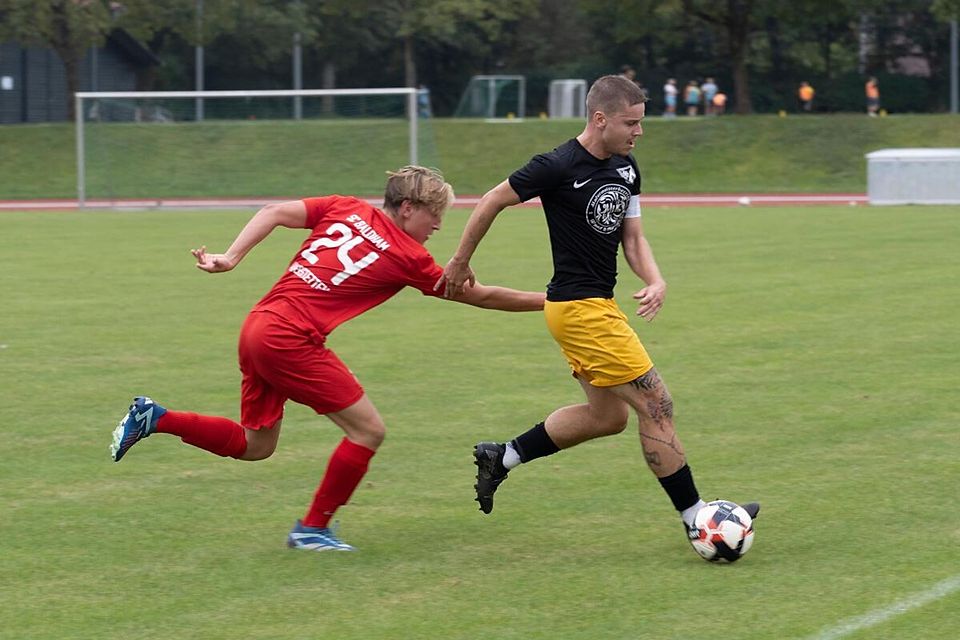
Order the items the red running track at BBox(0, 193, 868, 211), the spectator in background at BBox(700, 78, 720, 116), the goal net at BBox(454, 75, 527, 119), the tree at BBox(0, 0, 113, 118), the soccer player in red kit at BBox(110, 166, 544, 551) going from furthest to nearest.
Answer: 1. the spectator in background at BBox(700, 78, 720, 116)
2. the goal net at BBox(454, 75, 527, 119)
3. the tree at BBox(0, 0, 113, 118)
4. the red running track at BBox(0, 193, 868, 211)
5. the soccer player in red kit at BBox(110, 166, 544, 551)

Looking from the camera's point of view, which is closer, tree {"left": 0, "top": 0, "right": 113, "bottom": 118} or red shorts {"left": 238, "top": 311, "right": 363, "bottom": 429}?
red shorts {"left": 238, "top": 311, "right": 363, "bottom": 429}

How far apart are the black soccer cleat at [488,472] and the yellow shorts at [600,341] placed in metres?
0.73

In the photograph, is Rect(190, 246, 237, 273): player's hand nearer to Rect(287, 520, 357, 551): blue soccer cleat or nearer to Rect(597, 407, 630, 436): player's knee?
Rect(287, 520, 357, 551): blue soccer cleat

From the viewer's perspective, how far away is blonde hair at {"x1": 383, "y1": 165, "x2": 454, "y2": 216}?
6086mm

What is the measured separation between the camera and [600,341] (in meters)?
A: 5.88

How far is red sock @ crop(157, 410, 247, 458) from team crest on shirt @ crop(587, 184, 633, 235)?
5.74 ft

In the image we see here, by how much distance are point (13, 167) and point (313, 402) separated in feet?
119

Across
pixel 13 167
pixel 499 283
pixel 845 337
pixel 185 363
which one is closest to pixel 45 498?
pixel 185 363

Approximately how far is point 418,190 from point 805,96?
1892 inches

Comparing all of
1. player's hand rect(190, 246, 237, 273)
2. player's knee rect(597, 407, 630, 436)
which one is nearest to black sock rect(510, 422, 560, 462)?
player's knee rect(597, 407, 630, 436)

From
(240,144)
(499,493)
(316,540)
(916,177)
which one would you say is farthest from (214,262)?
(240,144)

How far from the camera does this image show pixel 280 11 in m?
60.2

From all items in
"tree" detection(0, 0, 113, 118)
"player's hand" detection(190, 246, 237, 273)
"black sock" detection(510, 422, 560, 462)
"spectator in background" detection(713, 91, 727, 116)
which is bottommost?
"black sock" detection(510, 422, 560, 462)

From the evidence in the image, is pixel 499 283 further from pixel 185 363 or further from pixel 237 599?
pixel 237 599
